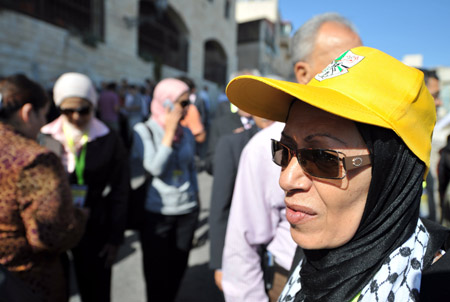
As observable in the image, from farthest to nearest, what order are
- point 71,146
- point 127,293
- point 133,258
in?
point 133,258 → point 127,293 → point 71,146

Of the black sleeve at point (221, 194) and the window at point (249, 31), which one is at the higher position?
the window at point (249, 31)

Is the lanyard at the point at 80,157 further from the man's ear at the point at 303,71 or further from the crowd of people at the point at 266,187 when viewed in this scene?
the man's ear at the point at 303,71

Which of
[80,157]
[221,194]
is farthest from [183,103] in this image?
[221,194]

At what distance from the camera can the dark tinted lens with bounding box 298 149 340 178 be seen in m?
0.90

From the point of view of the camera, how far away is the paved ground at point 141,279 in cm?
315

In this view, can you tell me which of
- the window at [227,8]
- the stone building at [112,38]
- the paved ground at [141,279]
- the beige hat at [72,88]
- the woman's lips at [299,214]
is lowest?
the paved ground at [141,279]

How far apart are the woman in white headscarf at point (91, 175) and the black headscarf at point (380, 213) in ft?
6.57

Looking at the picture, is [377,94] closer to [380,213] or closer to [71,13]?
[380,213]

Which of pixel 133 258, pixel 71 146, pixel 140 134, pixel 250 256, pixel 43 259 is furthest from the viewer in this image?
pixel 133 258

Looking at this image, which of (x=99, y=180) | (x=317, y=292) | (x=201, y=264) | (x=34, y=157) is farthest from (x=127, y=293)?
(x=317, y=292)

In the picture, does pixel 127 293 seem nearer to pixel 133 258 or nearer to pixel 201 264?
pixel 133 258

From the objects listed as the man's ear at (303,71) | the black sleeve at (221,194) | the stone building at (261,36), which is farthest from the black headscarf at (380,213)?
the stone building at (261,36)

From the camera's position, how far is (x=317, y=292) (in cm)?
96

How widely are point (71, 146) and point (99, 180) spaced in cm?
34
